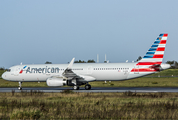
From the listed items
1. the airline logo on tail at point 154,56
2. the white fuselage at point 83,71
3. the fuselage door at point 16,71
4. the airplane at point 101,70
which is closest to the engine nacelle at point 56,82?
the airplane at point 101,70

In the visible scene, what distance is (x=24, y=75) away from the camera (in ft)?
116

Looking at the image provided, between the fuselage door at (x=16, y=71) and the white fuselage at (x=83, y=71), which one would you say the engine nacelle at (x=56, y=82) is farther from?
the fuselage door at (x=16, y=71)

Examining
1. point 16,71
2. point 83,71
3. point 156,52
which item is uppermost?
point 156,52

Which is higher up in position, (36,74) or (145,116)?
(36,74)

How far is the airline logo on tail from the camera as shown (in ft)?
102

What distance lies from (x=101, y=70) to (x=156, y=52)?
7360 mm

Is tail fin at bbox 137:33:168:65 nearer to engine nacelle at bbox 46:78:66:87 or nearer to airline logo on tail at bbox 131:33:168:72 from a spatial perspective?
airline logo on tail at bbox 131:33:168:72

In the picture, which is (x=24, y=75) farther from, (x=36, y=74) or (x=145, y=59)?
(x=145, y=59)

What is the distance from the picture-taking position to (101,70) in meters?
32.6

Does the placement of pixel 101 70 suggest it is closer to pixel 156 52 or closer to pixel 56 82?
pixel 56 82

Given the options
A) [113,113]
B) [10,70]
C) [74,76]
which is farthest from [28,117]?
[10,70]

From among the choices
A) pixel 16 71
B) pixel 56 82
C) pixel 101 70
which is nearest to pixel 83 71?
pixel 101 70

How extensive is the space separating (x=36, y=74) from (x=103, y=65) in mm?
9464

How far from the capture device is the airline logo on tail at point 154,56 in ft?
102
